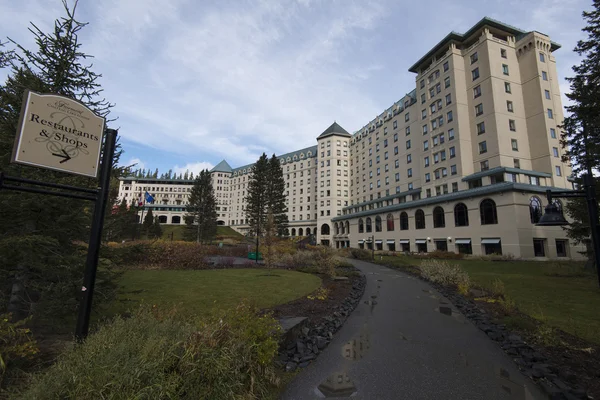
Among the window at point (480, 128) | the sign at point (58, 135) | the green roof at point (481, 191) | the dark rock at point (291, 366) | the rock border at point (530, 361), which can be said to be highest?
the window at point (480, 128)

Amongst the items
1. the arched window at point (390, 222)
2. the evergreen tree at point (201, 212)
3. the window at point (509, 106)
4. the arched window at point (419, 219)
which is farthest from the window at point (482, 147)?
the evergreen tree at point (201, 212)

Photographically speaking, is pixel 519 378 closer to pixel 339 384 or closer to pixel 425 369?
pixel 425 369

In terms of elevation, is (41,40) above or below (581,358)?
above

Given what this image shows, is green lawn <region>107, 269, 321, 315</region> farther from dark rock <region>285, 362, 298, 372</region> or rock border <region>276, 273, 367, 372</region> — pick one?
dark rock <region>285, 362, 298, 372</region>

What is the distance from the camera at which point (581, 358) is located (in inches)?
225

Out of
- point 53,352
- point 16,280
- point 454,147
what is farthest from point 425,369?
point 454,147

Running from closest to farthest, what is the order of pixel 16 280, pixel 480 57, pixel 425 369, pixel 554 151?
pixel 425 369 → pixel 16 280 → pixel 554 151 → pixel 480 57

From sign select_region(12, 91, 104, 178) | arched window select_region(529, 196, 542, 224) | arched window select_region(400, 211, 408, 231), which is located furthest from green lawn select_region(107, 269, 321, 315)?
arched window select_region(400, 211, 408, 231)

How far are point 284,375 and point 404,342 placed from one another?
359 centimetres

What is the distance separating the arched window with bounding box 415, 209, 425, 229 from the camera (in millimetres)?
45906

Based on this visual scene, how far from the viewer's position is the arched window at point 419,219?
1807 inches

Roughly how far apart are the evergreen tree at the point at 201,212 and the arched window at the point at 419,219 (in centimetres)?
4173

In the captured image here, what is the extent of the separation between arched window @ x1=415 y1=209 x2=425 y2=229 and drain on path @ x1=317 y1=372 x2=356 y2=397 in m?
45.1

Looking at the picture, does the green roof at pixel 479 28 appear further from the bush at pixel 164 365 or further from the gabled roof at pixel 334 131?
the bush at pixel 164 365
